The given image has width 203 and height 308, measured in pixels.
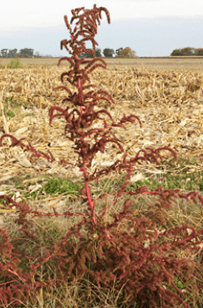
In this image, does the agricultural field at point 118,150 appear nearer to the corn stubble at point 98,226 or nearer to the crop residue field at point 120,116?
the crop residue field at point 120,116

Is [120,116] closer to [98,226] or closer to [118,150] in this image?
[118,150]

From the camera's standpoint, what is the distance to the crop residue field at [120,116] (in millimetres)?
3824

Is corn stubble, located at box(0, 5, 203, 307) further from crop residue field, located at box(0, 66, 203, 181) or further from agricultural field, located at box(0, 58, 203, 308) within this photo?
crop residue field, located at box(0, 66, 203, 181)

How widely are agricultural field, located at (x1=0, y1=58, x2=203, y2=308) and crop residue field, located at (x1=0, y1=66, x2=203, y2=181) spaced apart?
13 mm

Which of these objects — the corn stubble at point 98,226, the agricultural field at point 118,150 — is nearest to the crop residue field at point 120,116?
the agricultural field at point 118,150

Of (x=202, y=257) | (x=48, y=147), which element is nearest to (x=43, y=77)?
(x=48, y=147)

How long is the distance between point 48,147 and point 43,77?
163 inches

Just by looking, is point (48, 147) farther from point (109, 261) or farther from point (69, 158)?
point (109, 261)

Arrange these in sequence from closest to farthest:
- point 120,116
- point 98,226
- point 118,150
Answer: point 98,226, point 118,150, point 120,116

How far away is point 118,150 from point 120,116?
1.30m

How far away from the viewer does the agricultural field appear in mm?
2883

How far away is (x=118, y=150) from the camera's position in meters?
3.98

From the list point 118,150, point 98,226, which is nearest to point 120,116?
point 118,150

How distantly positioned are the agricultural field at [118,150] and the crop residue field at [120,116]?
13 millimetres
